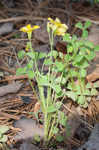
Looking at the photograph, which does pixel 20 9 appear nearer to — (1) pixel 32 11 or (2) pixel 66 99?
(1) pixel 32 11

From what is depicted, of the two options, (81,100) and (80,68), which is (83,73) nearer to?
(80,68)

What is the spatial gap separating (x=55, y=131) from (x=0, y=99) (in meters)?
0.60

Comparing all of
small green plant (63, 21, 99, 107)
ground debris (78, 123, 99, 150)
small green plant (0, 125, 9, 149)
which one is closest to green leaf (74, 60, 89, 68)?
small green plant (63, 21, 99, 107)

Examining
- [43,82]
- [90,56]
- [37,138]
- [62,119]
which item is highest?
[90,56]

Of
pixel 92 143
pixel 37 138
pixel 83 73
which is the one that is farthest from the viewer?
pixel 83 73

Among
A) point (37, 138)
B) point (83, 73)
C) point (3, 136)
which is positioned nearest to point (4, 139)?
point (3, 136)

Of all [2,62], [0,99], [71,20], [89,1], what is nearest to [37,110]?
[0,99]

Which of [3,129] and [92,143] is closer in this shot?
[92,143]

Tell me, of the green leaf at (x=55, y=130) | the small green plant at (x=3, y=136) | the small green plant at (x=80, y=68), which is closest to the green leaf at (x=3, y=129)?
the small green plant at (x=3, y=136)

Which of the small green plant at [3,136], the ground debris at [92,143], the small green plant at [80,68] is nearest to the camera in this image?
the ground debris at [92,143]

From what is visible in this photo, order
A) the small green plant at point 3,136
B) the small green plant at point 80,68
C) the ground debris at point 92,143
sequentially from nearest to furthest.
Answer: the ground debris at point 92,143, the small green plant at point 3,136, the small green plant at point 80,68

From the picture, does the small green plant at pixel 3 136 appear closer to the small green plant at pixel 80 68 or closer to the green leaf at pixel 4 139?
the green leaf at pixel 4 139

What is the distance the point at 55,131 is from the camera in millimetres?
Answer: 1537

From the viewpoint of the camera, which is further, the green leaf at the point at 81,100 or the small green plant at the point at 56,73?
the green leaf at the point at 81,100
